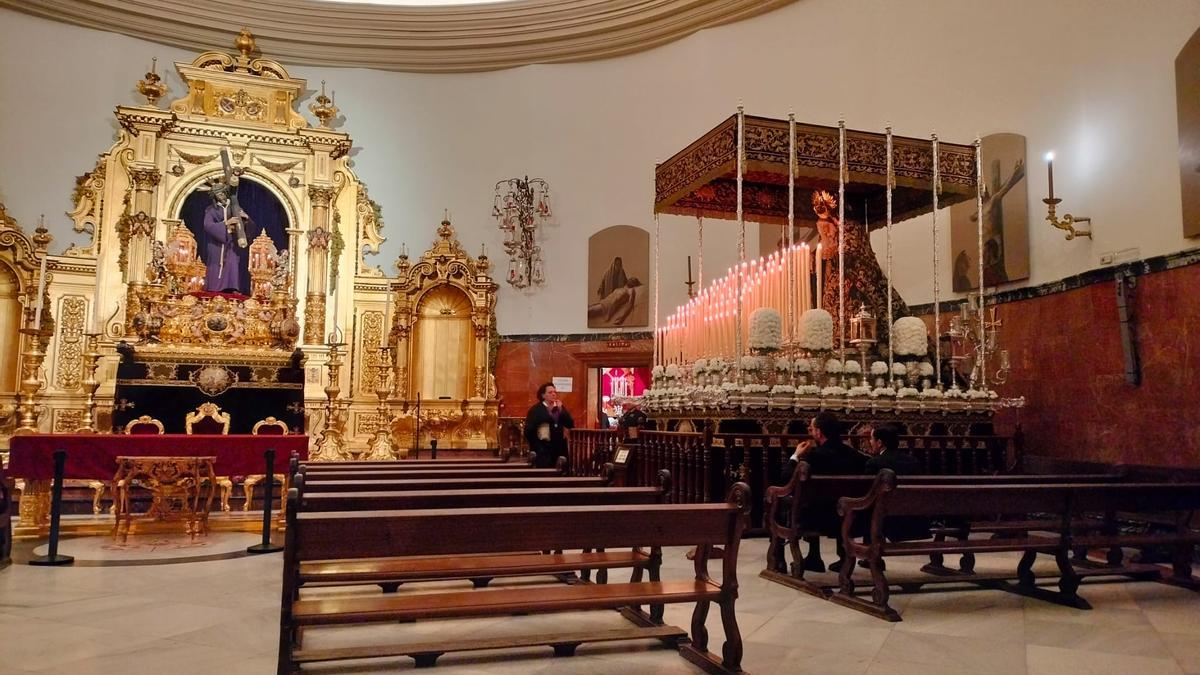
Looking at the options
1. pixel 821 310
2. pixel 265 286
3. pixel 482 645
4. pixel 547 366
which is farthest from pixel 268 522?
pixel 547 366

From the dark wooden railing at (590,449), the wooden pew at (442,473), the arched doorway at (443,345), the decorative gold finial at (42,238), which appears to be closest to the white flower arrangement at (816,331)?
the wooden pew at (442,473)

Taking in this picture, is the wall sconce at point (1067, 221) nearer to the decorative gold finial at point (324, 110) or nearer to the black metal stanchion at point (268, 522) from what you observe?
the black metal stanchion at point (268, 522)

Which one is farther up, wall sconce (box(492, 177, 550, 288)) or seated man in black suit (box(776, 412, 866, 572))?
wall sconce (box(492, 177, 550, 288))

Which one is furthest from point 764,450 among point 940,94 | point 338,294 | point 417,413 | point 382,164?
point 382,164

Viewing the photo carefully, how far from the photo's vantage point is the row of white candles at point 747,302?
9.19m

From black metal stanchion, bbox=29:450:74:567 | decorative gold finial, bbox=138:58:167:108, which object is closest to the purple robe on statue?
decorative gold finial, bbox=138:58:167:108

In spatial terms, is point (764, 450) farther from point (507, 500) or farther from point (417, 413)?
point (417, 413)

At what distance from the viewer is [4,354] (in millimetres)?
12977

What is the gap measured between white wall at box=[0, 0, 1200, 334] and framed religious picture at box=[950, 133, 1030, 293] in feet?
0.65

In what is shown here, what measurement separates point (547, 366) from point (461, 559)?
10.5 metres

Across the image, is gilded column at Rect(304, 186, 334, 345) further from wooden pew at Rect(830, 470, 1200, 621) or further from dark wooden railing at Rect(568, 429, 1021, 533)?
wooden pew at Rect(830, 470, 1200, 621)

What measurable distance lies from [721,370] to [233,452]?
4.80m

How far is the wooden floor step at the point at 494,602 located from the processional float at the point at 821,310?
13.5 feet

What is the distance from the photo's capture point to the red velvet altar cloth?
292 inches
